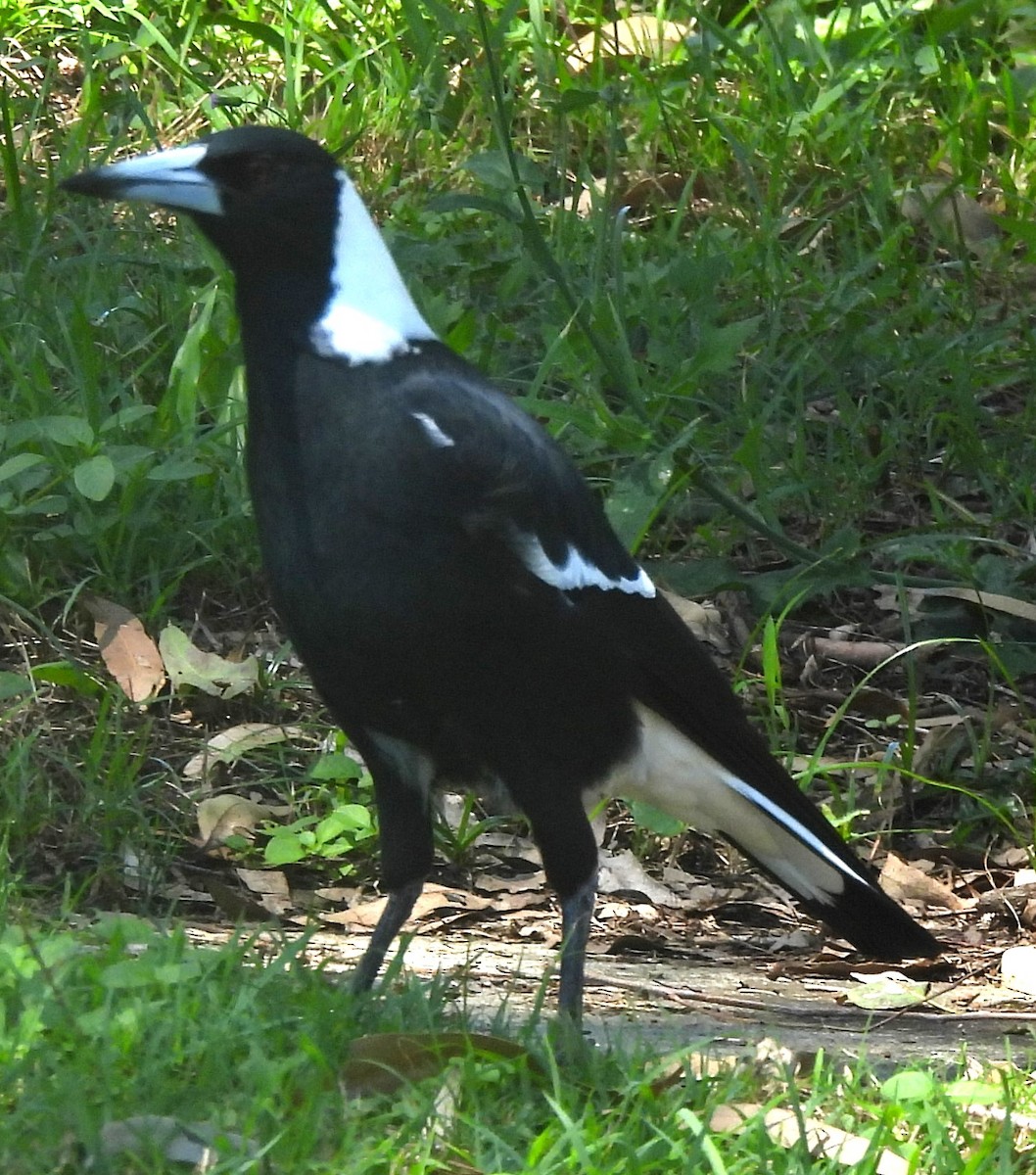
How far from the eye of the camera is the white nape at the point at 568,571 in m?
2.40

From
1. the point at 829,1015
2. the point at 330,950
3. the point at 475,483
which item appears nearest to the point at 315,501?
the point at 475,483

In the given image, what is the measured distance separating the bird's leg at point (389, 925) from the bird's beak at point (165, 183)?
36.0 inches

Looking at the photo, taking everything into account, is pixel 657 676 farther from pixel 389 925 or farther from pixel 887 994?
pixel 887 994

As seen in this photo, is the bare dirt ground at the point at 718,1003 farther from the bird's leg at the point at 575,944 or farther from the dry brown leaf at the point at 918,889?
the dry brown leaf at the point at 918,889

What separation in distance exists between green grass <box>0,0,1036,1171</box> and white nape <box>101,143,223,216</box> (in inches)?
31.9

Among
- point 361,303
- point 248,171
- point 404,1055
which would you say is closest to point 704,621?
point 361,303

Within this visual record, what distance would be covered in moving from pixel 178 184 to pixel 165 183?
16 millimetres

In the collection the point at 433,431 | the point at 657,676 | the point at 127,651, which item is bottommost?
the point at 127,651

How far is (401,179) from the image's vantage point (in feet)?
16.1

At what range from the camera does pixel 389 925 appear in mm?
2596

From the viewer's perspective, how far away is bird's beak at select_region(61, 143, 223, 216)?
2.45 m

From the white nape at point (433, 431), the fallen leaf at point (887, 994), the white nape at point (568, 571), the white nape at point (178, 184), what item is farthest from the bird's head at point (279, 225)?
the fallen leaf at point (887, 994)

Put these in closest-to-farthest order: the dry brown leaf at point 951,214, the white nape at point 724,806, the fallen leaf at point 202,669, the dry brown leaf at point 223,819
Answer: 1. the white nape at point 724,806
2. the dry brown leaf at point 223,819
3. the fallen leaf at point 202,669
4. the dry brown leaf at point 951,214

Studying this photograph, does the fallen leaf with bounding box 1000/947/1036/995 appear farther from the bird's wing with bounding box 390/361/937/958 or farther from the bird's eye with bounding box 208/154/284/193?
the bird's eye with bounding box 208/154/284/193
